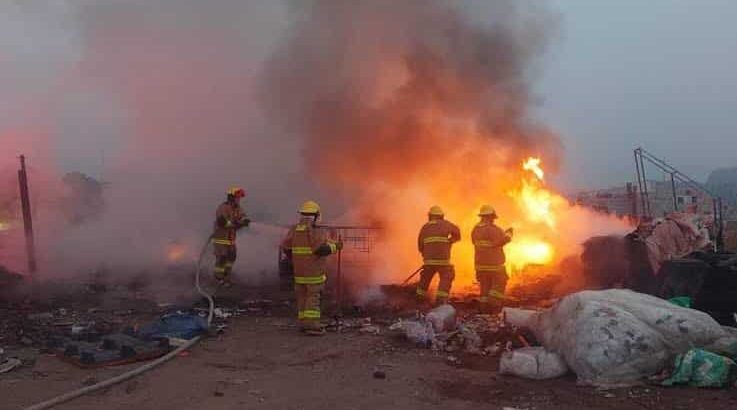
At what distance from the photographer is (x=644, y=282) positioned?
9320mm

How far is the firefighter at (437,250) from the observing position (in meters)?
9.24

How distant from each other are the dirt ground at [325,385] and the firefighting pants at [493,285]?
233cm

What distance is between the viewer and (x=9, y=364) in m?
6.07

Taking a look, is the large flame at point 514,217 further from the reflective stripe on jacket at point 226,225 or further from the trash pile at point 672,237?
the reflective stripe on jacket at point 226,225

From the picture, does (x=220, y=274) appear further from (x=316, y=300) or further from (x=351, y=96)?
(x=351, y=96)

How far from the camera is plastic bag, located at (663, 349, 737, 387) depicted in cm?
514

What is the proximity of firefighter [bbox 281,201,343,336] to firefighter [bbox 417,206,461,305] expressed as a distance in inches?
72.1

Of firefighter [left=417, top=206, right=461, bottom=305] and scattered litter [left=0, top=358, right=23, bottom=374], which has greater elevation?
firefighter [left=417, top=206, right=461, bottom=305]

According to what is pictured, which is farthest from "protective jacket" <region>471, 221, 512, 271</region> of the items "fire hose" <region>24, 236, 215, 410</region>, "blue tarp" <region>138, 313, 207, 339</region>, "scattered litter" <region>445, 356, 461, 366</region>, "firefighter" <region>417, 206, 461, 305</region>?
"fire hose" <region>24, 236, 215, 410</region>

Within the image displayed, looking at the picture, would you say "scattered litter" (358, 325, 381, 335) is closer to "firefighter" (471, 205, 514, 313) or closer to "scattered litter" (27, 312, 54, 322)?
"firefighter" (471, 205, 514, 313)

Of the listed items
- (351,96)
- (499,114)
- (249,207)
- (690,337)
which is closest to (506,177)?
(499,114)

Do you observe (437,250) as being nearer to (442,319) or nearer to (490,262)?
(490,262)

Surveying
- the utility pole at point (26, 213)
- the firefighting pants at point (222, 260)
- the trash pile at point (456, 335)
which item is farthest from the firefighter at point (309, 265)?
the utility pole at point (26, 213)

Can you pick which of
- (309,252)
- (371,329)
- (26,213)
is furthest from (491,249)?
(26,213)
